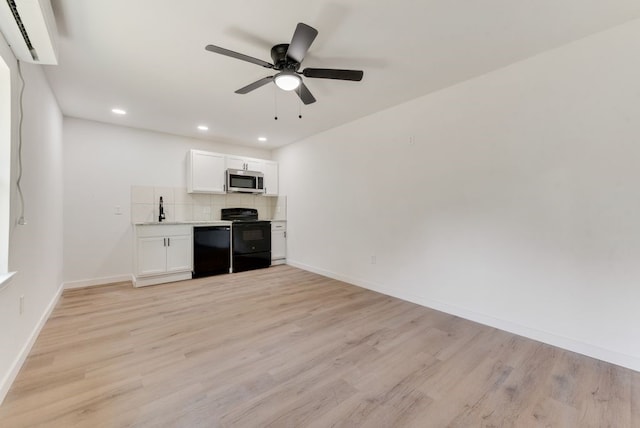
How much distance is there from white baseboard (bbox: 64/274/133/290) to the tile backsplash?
2.95 ft

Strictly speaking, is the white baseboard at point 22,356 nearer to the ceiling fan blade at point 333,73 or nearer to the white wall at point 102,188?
the white wall at point 102,188

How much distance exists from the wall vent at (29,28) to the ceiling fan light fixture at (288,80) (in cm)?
144

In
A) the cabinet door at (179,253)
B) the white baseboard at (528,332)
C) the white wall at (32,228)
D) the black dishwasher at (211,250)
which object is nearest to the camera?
the white wall at (32,228)

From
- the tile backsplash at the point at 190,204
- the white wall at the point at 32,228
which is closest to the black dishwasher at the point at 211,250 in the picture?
the tile backsplash at the point at 190,204

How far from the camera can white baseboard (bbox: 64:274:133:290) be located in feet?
12.8

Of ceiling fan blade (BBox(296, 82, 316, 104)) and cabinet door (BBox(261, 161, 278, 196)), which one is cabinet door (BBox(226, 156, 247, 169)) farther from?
ceiling fan blade (BBox(296, 82, 316, 104))

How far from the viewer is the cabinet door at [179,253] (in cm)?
421

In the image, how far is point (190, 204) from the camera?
493cm

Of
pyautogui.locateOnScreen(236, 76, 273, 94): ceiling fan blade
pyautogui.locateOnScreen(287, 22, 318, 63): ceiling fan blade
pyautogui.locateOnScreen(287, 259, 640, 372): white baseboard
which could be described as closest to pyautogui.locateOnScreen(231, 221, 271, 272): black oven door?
pyautogui.locateOnScreen(287, 259, 640, 372): white baseboard

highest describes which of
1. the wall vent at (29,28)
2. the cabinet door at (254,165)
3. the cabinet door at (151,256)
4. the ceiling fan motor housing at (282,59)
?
the ceiling fan motor housing at (282,59)

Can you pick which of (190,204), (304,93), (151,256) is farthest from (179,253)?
(304,93)

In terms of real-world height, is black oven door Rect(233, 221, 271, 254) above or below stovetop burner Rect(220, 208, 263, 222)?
below

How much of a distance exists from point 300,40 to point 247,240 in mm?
3726

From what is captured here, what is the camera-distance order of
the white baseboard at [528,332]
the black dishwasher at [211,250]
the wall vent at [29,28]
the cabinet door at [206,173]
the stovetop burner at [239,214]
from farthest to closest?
1. the stovetop burner at [239,214]
2. the cabinet door at [206,173]
3. the black dishwasher at [211,250]
4. the white baseboard at [528,332]
5. the wall vent at [29,28]
